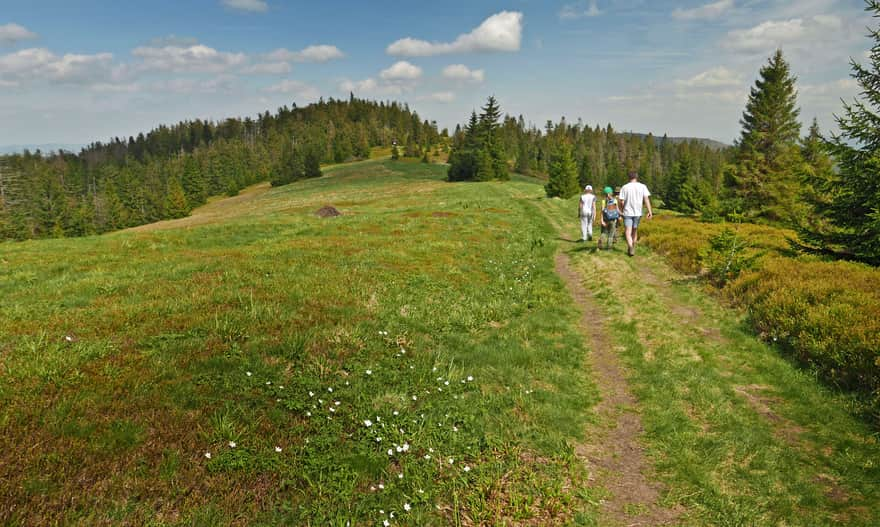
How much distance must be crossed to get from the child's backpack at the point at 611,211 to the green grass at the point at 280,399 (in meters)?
7.61

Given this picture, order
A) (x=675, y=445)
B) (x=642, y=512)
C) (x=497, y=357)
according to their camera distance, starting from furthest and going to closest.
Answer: (x=497, y=357)
(x=675, y=445)
(x=642, y=512)

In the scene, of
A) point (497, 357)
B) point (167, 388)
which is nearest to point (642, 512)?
point (497, 357)

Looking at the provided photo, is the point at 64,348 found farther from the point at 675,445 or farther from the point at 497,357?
the point at 675,445

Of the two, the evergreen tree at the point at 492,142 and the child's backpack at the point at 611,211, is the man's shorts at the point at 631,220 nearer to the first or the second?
the child's backpack at the point at 611,211

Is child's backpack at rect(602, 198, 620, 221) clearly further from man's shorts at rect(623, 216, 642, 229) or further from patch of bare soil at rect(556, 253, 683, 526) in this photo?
patch of bare soil at rect(556, 253, 683, 526)

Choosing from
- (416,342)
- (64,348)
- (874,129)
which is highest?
(874,129)

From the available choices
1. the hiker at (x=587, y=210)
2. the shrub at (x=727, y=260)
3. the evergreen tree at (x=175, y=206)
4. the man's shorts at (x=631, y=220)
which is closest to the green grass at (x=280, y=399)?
the shrub at (x=727, y=260)

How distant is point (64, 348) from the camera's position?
684 cm

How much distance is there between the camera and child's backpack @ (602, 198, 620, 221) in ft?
61.7

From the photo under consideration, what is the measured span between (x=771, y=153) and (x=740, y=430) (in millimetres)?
48008

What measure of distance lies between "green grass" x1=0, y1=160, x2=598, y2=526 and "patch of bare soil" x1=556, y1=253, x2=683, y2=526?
0.96 feet

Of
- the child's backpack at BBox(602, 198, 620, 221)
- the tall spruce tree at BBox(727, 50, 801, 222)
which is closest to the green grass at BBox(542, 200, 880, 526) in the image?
the child's backpack at BBox(602, 198, 620, 221)

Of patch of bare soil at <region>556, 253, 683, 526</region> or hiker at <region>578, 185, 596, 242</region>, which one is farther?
hiker at <region>578, 185, 596, 242</region>

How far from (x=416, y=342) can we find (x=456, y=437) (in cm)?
323
